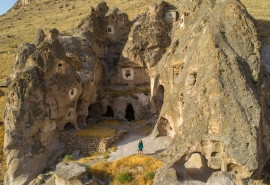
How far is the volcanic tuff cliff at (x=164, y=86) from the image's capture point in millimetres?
13359

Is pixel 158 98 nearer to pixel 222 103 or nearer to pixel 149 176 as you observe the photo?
pixel 149 176

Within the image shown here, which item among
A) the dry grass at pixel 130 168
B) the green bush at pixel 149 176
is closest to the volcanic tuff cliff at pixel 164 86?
the green bush at pixel 149 176

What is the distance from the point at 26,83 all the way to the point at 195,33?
12311 millimetres

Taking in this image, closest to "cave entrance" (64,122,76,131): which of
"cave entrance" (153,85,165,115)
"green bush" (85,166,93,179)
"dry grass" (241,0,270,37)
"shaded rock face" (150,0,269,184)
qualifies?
"cave entrance" (153,85,165,115)

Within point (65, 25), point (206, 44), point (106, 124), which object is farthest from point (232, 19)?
point (65, 25)

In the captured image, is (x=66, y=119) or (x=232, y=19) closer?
(x=232, y=19)

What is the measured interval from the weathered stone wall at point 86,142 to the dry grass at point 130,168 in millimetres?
4577

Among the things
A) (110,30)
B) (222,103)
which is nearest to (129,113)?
(110,30)

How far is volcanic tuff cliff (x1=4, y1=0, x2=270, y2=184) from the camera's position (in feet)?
43.8

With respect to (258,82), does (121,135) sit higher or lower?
lower

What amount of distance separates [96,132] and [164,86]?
21.4 feet

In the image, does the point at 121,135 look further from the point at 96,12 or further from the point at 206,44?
the point at 96,12

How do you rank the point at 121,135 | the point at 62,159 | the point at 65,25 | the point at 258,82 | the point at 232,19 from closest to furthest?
the point at 258,82 → the point at 232,19 → the point at 62,159 → the point at 121,135 → the point at 65,25

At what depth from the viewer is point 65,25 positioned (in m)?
48.4
